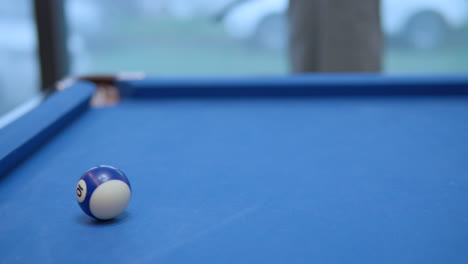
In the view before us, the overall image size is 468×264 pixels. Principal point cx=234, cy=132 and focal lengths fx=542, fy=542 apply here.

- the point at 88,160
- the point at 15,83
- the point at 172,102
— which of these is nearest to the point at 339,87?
the point at 172,102

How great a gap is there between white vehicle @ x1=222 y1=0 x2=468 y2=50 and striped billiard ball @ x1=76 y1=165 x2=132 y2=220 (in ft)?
13.3

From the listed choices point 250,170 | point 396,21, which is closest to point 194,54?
point 396,21

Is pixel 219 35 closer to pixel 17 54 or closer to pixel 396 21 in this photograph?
pixel 396 21

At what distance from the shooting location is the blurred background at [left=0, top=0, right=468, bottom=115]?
191 inches

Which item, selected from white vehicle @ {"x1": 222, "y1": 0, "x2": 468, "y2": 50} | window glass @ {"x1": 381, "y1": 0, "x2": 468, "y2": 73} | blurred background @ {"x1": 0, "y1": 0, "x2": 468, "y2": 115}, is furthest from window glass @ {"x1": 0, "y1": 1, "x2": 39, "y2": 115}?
window glass @ {"x1": 381, "y1": 0, "x2": 468, "y2": 73}

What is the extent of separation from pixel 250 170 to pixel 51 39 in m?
3.84

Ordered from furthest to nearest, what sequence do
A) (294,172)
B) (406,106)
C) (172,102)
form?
(172,102) → (406,106) → (294,172)

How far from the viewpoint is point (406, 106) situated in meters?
2.15

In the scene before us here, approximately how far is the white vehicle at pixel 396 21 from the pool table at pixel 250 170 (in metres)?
2.64

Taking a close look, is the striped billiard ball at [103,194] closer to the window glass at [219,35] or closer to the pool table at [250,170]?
the pool table at [250,170]

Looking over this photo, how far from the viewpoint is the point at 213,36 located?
494 centimetres

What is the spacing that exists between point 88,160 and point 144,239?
585 mm

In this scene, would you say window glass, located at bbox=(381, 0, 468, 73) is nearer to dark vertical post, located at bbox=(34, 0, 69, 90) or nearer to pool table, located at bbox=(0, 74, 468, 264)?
pool table, located at bbox=(0, 74, 468, 264)

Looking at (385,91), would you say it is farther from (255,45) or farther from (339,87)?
(255,45)
